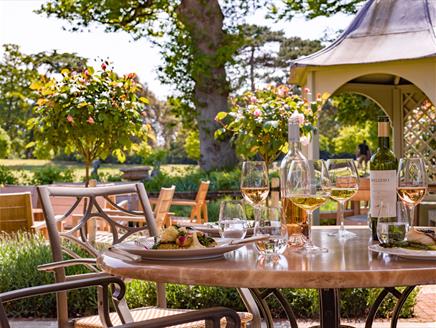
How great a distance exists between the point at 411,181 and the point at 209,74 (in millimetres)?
14284

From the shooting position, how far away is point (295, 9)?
17.9 metres

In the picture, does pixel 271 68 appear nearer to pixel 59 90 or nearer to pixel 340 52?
pixel 340 52

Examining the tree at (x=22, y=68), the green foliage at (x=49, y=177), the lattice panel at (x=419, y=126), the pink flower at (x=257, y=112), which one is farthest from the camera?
the tree at (x=22, y=68)

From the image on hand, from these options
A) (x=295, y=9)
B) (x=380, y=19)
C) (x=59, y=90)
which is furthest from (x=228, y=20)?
(x=59, y=90)

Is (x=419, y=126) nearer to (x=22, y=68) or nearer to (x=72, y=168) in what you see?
(x=72, y=168)

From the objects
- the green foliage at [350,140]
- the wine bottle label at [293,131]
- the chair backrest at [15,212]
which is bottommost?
the chair backrest at [15,212]

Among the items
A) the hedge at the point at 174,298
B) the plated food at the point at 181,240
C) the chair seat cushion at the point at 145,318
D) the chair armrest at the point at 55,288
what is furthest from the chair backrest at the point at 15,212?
the plated food at the point at 181,240

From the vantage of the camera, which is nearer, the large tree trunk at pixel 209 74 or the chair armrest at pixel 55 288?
the chair armrest at pixel 55 288

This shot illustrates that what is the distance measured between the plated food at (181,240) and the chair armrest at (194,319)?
0.87ft

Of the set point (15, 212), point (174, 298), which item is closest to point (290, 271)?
point (174, 298)

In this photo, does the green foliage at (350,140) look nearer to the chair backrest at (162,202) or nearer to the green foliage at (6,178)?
the green foliage at (6,178)

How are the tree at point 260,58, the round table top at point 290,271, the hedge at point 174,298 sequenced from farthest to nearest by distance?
the tree at point 260,58 < the hedge at point 174,298 < the round table top at point 290,271

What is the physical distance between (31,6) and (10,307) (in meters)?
13.8

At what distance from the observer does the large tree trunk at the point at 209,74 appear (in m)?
16.8
